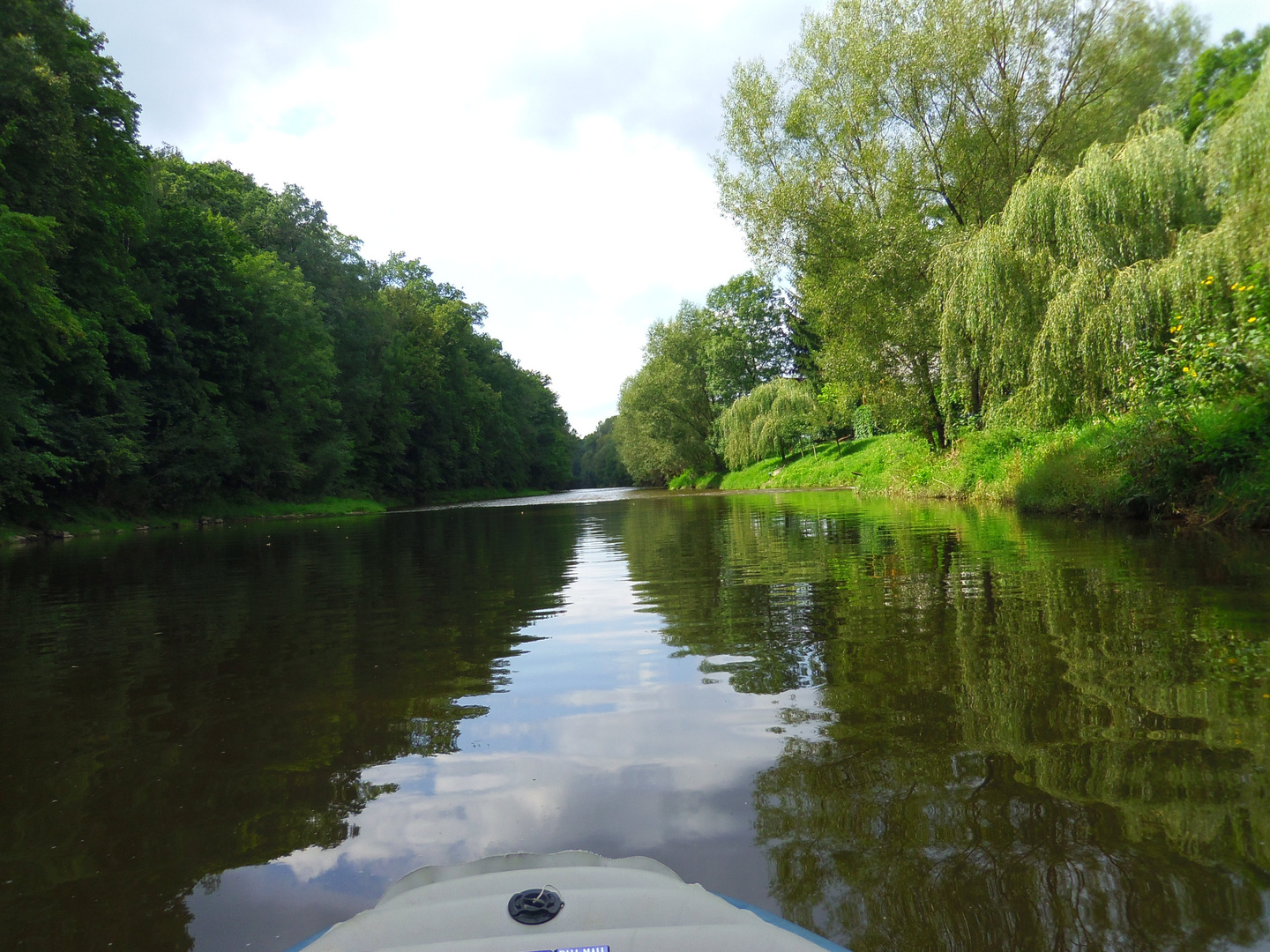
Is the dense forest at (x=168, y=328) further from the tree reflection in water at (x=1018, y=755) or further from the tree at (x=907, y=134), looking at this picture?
the tree reflection in water at (x=1018, y=755)

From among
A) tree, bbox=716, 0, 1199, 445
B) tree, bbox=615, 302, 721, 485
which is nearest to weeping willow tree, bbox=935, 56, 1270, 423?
tree, bbox=716, 0, 1199, 445

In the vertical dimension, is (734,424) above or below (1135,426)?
above

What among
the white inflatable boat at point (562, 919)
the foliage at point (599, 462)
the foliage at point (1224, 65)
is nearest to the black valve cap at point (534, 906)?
the white inflatable boat at point (562, 919)

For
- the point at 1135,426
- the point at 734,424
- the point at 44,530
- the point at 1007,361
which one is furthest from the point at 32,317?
the point at 734,424

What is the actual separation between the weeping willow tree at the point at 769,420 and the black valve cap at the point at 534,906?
3312cm

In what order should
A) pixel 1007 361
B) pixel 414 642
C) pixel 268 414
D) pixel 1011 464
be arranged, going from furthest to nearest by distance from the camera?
pixel 268 414 < pixel 1011 464 < pixel 1007 361 < pixel 414 642

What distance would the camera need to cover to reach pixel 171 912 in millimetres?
2096

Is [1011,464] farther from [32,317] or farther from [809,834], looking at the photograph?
[32,317]

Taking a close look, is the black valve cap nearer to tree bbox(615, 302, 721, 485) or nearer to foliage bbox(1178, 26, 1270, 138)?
foliage bbox(1178, 26, 1270, 138)

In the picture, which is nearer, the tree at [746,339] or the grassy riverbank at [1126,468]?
the grassy riverbank at [1126,468]

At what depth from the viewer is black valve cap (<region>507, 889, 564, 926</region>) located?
5.03 ft

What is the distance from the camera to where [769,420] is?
34625mm

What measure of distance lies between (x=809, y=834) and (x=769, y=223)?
19.1m

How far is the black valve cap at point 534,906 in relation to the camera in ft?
5.03
